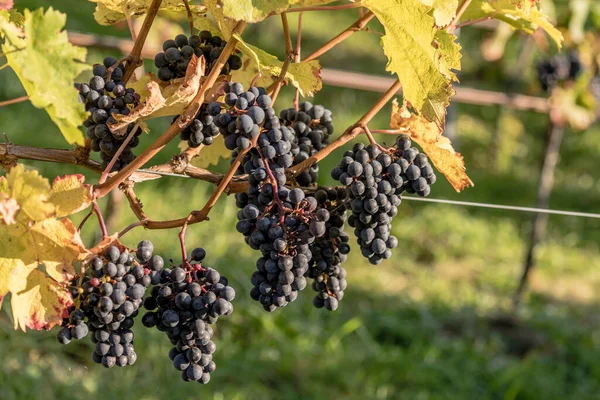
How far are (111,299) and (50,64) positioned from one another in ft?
0.94

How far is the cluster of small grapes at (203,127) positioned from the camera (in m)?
0.97

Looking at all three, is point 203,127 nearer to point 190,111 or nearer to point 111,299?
point 190,111

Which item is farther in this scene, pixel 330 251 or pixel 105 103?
pixel 330 251

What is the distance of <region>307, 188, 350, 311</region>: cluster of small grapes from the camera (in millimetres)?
1066

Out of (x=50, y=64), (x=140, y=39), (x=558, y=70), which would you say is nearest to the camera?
(x=50, y=64)

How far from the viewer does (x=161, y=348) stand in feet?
10.1

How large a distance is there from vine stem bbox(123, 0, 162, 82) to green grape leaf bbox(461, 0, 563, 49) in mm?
544

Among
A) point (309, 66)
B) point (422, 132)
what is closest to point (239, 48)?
point (309, 66)

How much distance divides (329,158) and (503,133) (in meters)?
1.55

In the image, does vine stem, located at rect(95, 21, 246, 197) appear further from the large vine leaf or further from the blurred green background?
the blurred green background

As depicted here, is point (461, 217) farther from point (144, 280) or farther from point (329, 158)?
point (144, 280)

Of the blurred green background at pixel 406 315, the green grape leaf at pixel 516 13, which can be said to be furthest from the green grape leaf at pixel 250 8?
the blurred green background at pixel 406 315

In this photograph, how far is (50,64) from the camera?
80cm

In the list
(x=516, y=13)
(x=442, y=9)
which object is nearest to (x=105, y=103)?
(x=442, y=9)
